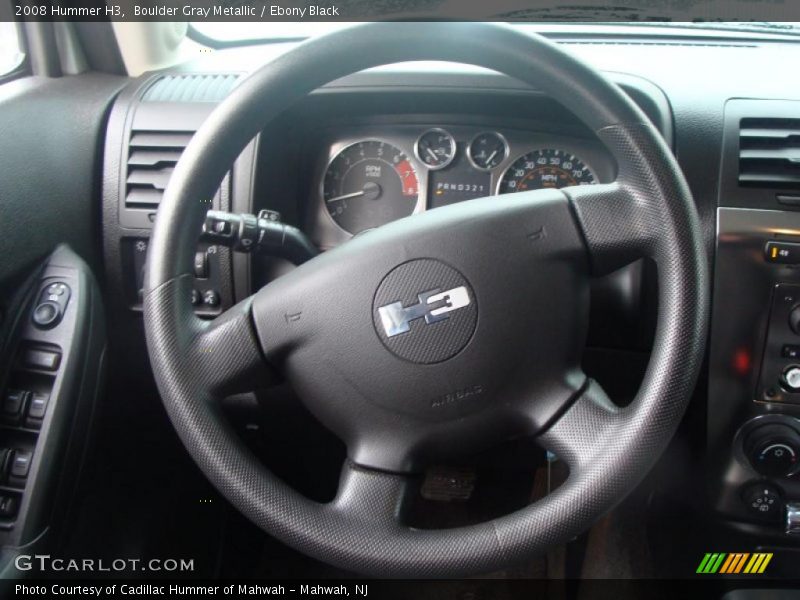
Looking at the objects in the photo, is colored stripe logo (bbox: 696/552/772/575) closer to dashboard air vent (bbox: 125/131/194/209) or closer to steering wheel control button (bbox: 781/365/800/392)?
steering wheel control button (bbox: 781/365/800/392)

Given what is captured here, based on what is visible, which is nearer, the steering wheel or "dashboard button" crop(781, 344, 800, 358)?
the steering wheel

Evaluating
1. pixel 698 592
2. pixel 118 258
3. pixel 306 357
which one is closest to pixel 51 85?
pixel 118 258

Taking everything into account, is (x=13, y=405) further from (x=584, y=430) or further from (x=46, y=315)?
(x=584, y=430)

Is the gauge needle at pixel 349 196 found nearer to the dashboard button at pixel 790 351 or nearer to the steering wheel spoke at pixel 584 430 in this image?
the steering wheel spoke at pixel 584 430

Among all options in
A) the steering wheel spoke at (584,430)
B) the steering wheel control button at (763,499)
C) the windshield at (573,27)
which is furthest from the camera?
the windshield at (573,27)

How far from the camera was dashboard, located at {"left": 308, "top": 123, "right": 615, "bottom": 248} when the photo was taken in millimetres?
1399

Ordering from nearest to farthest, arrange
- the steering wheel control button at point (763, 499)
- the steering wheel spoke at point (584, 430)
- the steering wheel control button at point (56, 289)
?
the steering wheel spoke at point (584, 430), the steering wheel control button at point (763, 499), the steering wheel control button at point (56, 289)

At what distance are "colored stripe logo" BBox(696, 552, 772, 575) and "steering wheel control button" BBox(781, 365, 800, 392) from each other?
1.13ft

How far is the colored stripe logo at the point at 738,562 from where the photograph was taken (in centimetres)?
144

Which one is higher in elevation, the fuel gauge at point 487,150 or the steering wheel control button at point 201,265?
the fuel gauge at point 487,150

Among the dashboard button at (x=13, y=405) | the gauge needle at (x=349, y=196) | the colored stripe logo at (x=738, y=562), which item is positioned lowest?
the colored stripe logo at (x=738, y=562)

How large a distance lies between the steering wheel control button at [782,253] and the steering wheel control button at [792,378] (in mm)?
172

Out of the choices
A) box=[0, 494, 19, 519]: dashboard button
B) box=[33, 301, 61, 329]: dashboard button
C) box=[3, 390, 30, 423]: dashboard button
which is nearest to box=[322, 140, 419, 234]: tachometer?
box=[33, 301, 61, 329]: dashboard button

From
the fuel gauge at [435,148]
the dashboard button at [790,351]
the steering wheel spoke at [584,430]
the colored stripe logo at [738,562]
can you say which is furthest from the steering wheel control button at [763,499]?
the fuel gauge at [435,148]
